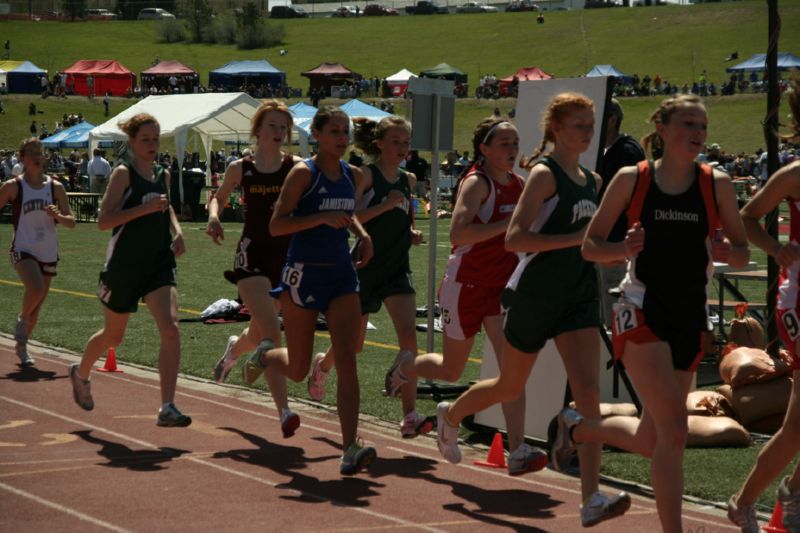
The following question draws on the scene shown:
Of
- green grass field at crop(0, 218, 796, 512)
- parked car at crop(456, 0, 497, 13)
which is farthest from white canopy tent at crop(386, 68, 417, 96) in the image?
green grass field at crop(0, 218, 796, 512)

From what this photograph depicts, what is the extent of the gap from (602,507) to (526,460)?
3.43ft

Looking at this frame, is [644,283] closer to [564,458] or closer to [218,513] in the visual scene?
[564,458]

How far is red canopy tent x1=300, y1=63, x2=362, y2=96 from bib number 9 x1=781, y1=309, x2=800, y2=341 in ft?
250

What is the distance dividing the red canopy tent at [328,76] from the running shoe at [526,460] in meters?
75.3

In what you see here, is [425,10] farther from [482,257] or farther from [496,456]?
[482,257]

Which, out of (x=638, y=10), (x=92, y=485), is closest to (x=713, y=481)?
(x=92, y=485)

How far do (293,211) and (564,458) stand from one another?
2.30 meters

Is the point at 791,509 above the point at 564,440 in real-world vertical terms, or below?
below

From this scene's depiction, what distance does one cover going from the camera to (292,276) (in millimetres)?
7605

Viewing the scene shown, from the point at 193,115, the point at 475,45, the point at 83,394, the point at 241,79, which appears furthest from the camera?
the point at 475,45

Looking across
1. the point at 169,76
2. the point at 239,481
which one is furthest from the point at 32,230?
the point at 169,76

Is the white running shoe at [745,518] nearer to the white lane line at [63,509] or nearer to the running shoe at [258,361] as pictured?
the white lane line at [63,509]

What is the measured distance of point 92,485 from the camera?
7125 mm

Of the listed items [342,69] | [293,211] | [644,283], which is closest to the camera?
[644,283]
